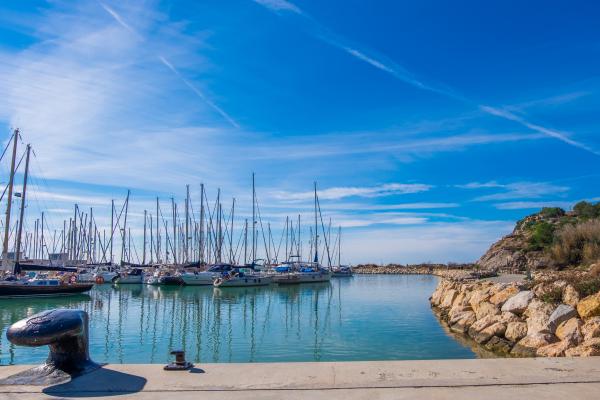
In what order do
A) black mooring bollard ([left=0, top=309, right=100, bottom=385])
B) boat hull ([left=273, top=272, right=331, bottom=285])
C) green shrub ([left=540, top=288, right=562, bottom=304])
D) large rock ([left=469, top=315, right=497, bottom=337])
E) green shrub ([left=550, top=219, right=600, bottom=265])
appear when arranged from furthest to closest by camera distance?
boat hull ([left=273, top=272, right=331, bottom=285]) < green shrub ([left=550, top=219, right=600, bottom=265]) < large rock ([left=469, top=315, right=497, bottom=337]) < green shrub ([left=540, top=288, right=562, bottom=304]) < black mooring bollard ([left=0, top=309, right=100, bottom=385])

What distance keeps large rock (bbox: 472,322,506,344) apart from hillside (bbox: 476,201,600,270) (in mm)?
15934

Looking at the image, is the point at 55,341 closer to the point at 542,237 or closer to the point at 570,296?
the point at 570,296

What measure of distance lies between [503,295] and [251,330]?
1281cm

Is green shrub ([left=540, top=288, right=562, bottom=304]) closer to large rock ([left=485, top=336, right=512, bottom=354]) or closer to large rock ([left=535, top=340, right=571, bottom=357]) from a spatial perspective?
large rock ([left=485, top=336, right=512, bottom=354])

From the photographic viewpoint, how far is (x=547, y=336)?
15.6m

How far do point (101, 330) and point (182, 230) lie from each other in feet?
182

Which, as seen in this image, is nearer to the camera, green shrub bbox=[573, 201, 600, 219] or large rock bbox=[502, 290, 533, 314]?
large rock bbox=[502, 290, 533, 314]

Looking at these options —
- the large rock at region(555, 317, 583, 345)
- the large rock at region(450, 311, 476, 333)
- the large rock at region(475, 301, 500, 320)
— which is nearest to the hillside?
the large rock at region(450, 311, 476, 333)

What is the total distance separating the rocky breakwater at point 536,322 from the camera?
13742 mm

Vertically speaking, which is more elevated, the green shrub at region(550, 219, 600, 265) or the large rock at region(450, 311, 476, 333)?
the green shrub at region(550, 219, 600, 265)

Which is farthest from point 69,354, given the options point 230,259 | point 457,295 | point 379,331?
point 230,259

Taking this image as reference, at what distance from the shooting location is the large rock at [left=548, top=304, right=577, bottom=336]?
15656mm

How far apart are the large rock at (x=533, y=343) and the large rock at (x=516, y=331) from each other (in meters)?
0.94

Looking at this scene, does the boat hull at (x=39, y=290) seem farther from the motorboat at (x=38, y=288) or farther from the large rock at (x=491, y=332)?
the large rock at (x=491, y=332)
